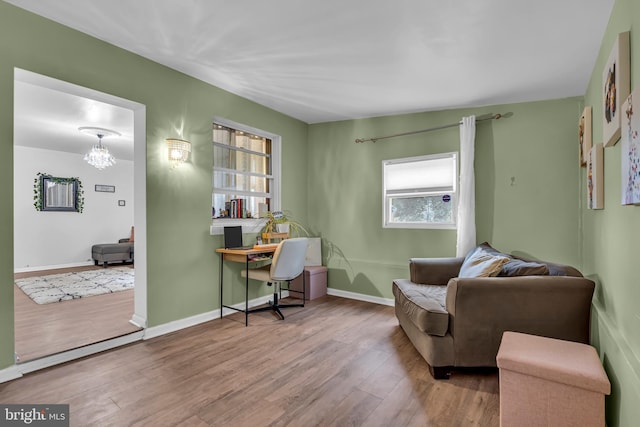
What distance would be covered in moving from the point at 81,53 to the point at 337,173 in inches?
126

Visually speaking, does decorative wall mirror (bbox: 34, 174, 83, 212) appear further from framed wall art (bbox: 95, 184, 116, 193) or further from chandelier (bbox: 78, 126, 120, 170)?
chandelier (bbox: 78, 126, 120, 170)

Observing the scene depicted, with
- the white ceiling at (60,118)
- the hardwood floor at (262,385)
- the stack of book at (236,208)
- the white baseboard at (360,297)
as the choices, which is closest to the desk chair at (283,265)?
the hardwood floor at (262,385)

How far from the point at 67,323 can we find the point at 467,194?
14.8 feet

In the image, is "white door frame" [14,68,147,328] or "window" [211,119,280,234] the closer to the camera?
"white door frame" [14,68,147,328]

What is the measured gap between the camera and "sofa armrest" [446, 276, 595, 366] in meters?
2.22

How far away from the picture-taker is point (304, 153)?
16.6 feet

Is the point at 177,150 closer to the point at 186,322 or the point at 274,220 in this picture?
the point at 274,220

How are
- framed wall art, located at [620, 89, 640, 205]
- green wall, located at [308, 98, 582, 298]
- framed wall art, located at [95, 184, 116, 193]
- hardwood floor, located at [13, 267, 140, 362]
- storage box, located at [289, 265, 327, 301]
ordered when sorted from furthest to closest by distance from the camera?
1. framed wall art, located at [95, 184, 116, 193]
2. storage box, located at [289, 265, 327, 301]
3. green wall, located at [308, 98, 582, 298]
4. hardwood floor, located at [13, 267, 140, 362]
5. framed wall art, located at [620, 89, 640, 205]

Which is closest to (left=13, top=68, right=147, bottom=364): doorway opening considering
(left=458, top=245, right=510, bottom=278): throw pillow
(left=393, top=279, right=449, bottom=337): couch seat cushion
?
(left=393, top=279, right=449, bottom=337): couch seat cushion

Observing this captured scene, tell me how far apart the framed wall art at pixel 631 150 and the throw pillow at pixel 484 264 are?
3.48ft

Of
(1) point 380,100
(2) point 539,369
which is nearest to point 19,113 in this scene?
(1) point 380,100

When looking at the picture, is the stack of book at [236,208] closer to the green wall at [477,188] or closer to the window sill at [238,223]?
the window sill at [238,223]

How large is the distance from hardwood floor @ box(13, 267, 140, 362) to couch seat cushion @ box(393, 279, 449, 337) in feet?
8.28

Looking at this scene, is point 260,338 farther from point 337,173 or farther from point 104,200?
point 104,200
